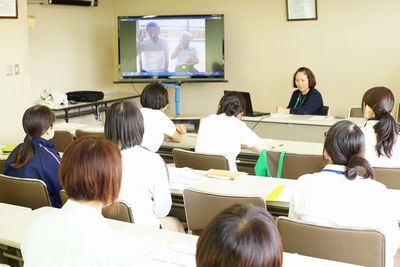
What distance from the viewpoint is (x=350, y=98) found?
6805 millimetres

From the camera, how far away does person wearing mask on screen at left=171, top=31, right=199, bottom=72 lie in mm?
7371

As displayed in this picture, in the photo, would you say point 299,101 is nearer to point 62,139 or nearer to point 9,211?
point 62,139

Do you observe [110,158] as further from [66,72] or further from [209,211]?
[66,72]

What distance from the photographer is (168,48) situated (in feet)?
24.5

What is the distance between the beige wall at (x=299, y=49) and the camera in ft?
21.3

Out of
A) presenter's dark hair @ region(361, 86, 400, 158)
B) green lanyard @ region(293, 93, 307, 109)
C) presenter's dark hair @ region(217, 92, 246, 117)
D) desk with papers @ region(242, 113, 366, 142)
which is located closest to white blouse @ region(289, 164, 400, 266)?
presenter's dark hair @ region(361, 86, 400, 158)

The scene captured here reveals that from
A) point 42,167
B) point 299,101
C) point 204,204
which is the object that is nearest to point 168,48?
point 299,101

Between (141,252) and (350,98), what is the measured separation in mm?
5362

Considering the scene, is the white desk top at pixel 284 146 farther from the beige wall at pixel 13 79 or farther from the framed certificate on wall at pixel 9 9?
the framed certificate on wall at pixel 9 9

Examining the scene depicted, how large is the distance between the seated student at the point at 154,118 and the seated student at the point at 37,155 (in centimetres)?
117

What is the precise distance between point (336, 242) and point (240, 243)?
1162 millimetres

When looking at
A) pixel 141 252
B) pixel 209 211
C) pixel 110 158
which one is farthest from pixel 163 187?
pixel 110 158

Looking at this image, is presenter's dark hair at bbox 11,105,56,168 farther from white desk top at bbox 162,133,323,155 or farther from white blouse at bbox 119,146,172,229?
white desk top at bbox 162,133,323,155

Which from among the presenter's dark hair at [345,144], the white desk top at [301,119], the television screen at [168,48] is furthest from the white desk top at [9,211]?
the television screen at [168,48]
